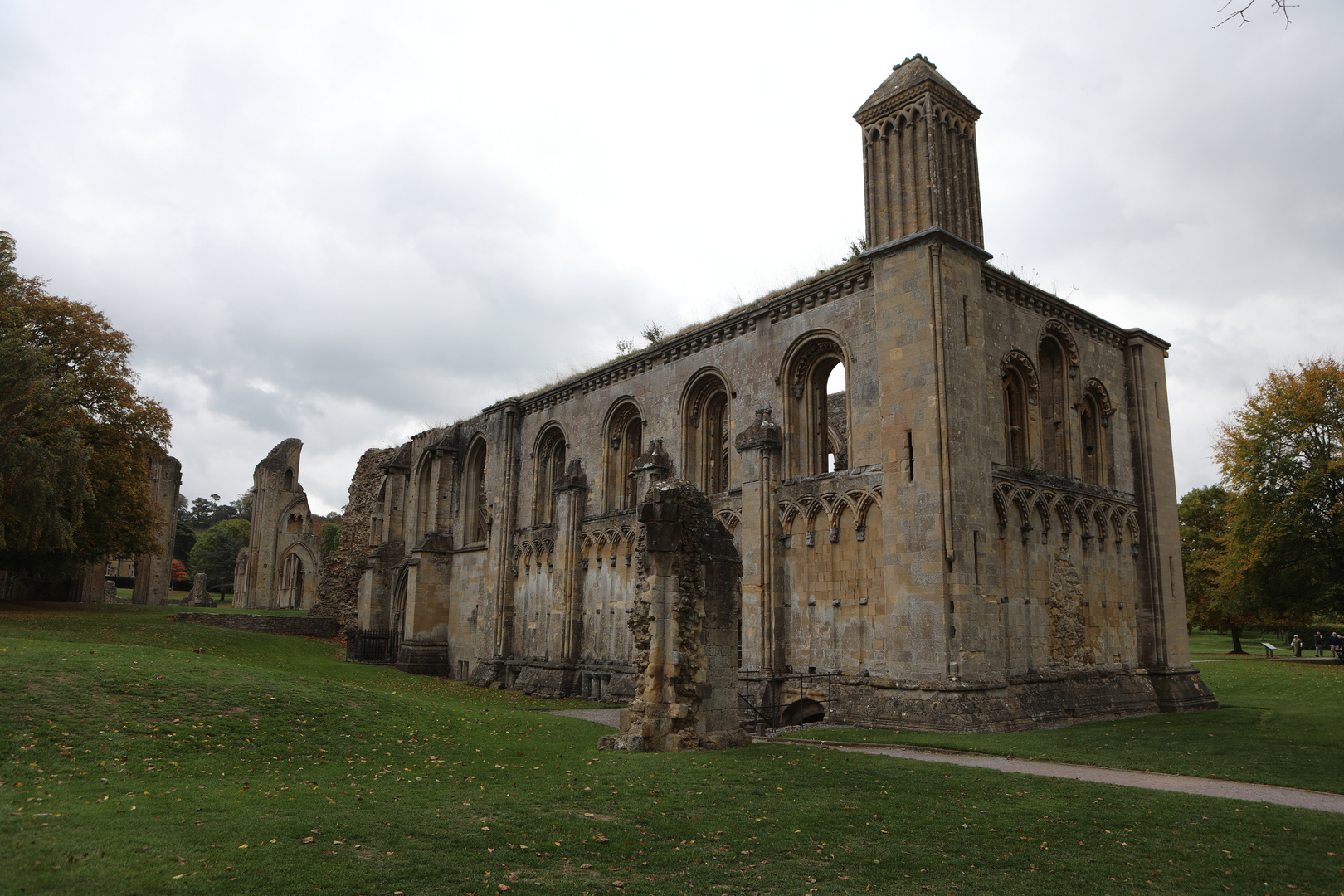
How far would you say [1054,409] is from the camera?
20.5 metres

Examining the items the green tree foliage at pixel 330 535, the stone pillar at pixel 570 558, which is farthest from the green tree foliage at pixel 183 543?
the stone pillar at pixel 570 558

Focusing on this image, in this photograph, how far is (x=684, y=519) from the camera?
13.6 m

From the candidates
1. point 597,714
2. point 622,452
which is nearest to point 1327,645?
point 622,452

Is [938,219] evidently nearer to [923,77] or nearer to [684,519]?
[923,77]

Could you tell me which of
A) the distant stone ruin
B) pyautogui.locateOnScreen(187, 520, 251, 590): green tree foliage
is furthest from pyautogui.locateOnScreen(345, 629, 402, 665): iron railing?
pyautogui.locateOnScreen(187, 520, 251, 590): green tree foliage

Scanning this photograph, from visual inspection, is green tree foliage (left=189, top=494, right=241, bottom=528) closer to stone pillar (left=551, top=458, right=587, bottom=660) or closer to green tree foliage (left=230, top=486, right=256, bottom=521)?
green tree foliage (left=230, top=486, right=256, bottom=521)

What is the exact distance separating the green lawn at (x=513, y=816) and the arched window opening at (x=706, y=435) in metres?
10.6

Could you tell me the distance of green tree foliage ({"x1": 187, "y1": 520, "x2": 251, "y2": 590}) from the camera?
251ft

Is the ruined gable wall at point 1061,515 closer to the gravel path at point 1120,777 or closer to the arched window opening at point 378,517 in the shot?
the gravel path at point 1120,777

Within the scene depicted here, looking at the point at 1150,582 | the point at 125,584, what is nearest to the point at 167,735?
the point at 1150,582

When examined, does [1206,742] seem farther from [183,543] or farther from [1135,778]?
[183,543]

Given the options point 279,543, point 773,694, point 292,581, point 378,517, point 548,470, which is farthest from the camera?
point 292,581

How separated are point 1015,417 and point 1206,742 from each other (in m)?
7.87

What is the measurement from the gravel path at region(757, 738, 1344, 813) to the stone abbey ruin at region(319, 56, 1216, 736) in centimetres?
216
